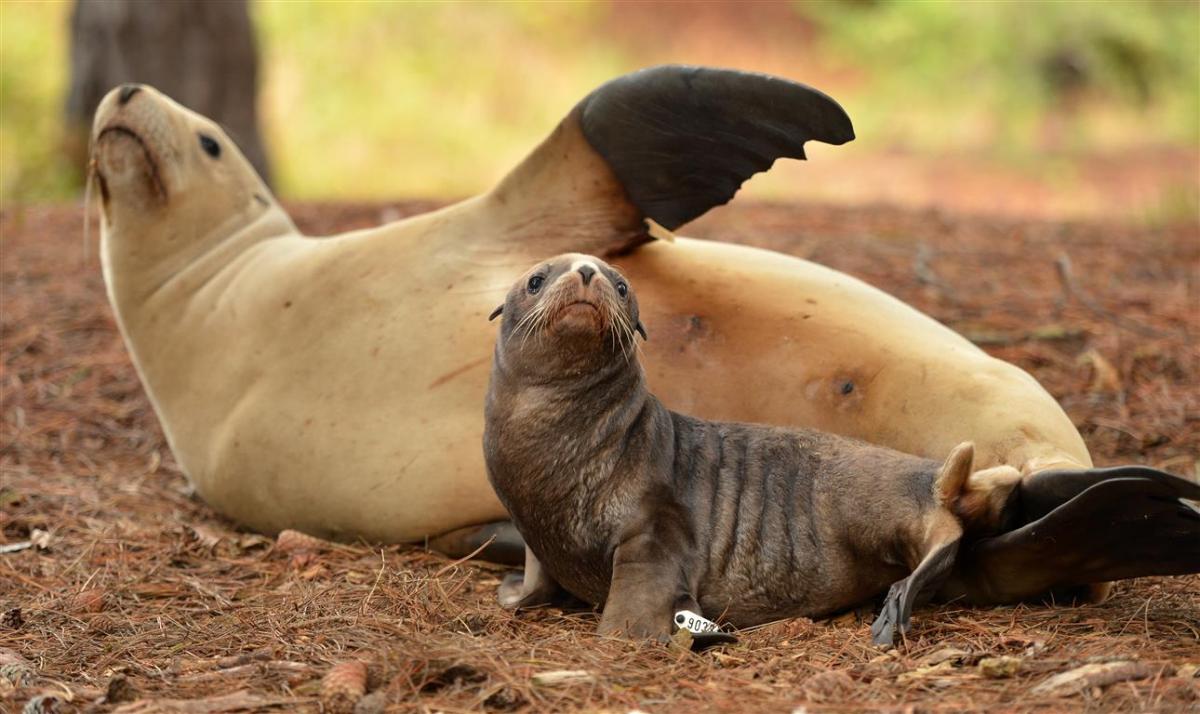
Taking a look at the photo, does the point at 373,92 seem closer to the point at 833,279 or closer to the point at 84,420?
the point at 84,420

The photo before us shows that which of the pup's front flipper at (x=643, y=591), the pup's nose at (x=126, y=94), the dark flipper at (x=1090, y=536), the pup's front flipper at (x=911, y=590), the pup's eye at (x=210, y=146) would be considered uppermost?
the pup's nose at (x=126, y=94)

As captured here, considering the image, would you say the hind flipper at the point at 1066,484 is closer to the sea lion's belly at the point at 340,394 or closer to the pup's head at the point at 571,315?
the pup's head at the point at 571,315

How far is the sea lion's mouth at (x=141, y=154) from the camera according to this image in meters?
4.89

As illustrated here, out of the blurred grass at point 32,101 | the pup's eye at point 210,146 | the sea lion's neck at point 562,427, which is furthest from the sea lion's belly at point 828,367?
the blurred grass at point 32,101

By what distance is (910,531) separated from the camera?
3318 mm

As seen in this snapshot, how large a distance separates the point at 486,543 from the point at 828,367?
1109 millimetres

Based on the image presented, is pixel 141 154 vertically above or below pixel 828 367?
above

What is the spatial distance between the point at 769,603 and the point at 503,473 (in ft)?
2.38

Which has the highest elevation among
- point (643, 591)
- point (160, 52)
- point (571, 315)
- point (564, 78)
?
point (160, 52)

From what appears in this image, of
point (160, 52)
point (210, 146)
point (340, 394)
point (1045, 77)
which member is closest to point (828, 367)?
point (340, 394)

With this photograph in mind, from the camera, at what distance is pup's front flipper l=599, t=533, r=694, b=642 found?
313cm

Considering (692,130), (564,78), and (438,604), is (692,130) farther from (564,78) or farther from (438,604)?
(564,78)

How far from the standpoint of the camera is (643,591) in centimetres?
321

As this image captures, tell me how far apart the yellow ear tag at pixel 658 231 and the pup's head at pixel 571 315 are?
0.81 meters
